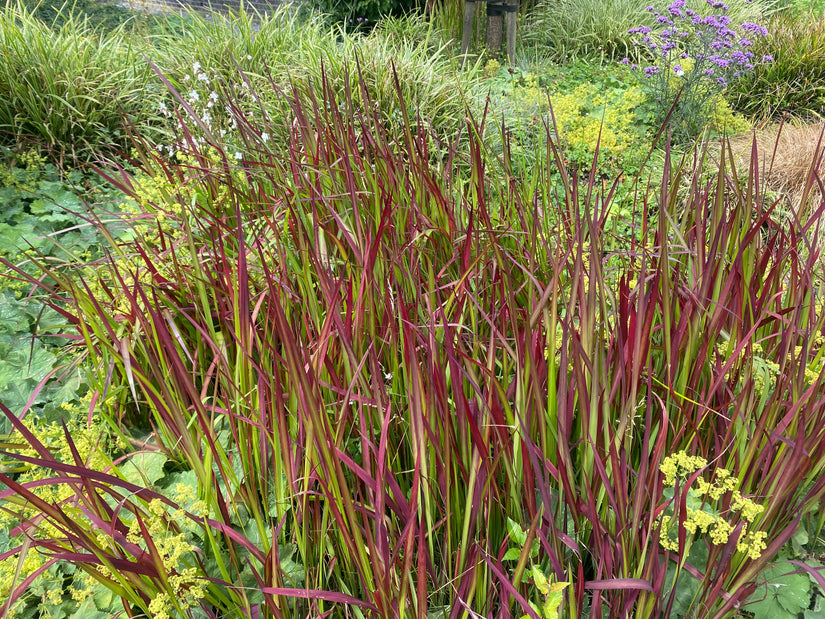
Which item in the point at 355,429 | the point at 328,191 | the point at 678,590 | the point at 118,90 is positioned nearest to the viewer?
the point at 678,590

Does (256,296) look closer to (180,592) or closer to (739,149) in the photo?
(180,592)

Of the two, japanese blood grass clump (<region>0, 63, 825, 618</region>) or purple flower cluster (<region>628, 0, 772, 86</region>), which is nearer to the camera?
japanese blood grass clump (<region>0, 63, 825, 618</region>)

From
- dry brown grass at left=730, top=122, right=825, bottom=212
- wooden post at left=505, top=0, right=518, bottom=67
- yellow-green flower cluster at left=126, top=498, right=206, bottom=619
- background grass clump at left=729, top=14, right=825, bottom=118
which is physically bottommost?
yellow-green flower cluster at left=126, top=498, right=206, bottom=619

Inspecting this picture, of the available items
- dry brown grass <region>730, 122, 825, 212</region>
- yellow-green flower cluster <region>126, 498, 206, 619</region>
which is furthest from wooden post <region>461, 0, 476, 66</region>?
yellow-green flower cluster <region>126, 498, 206, 619</region>

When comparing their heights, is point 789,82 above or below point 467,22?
below

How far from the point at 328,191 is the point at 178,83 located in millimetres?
2929

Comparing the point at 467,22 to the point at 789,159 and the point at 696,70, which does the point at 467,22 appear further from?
the point at 789,159

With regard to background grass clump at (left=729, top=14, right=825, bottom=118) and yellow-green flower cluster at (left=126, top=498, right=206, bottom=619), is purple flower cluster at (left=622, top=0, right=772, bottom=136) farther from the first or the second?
yellow-green flower cluster at (left=126, top=498, right=206, bottom=619)

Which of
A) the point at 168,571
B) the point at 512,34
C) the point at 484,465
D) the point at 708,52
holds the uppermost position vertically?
the point at 512,34

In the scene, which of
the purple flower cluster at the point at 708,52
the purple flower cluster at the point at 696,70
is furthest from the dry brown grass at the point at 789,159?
the purple flower cluster at the point at 708,52

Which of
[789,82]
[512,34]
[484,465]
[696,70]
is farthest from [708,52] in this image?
[484,465]

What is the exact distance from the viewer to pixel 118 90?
4.27m

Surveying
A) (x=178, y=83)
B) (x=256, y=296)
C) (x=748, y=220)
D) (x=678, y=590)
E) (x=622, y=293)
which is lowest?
(x=678, y=590)

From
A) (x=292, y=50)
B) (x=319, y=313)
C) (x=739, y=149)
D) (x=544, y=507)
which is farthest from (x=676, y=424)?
(x=292, y=50)
